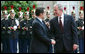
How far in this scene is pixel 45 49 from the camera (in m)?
6.60

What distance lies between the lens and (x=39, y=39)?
21.5ft

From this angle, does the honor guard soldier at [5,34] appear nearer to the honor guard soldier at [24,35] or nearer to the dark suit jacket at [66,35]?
the honor guard soldier at [24,35]

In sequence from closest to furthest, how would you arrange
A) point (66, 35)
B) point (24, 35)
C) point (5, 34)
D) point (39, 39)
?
point (39, 39)
point (66, 35)
point (5, 34)
point (24, 35)

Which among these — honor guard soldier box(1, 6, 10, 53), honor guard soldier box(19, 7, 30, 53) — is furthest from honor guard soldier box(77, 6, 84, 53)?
honor guard soldier box(1, 6, 10, 53)

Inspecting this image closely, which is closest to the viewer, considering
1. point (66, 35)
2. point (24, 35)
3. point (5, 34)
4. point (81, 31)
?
point (66, 35)

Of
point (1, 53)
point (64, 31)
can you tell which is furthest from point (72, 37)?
point (1, 53)

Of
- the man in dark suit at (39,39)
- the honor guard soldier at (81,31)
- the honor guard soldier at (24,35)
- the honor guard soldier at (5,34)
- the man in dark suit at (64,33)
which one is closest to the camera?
the man in dark suit at (39,39)

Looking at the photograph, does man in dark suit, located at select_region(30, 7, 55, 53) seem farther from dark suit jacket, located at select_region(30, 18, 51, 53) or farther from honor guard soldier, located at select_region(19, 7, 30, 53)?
honor guard soldier, located at select_region(19, 7, 30, 53)

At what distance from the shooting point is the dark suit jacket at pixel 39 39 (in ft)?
21.4

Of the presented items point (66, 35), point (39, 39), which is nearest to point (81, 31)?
point (66, 35)

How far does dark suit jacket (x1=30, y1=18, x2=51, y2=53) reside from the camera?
6523mm

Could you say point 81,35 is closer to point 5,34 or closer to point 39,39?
point 5,34

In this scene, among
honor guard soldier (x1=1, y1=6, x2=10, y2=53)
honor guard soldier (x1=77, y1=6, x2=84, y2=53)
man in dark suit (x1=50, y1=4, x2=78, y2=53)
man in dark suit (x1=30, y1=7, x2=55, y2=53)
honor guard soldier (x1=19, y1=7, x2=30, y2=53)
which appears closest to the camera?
man in dark suit (x1=30, y1=7, x2=55, y2=53)

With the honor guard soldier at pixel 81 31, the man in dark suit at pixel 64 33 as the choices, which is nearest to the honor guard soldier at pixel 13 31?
the honor guard soldier at pixel 81 31
